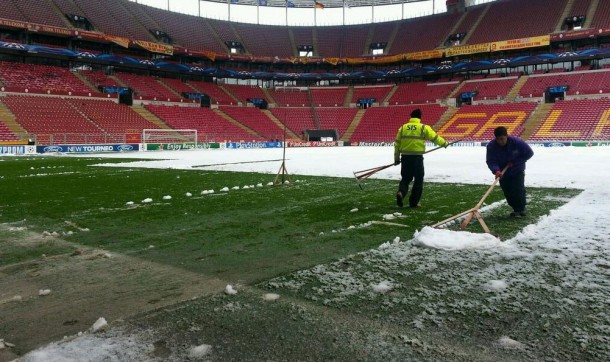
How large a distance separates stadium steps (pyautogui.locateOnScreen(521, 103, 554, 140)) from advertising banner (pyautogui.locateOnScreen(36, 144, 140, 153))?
38.1m

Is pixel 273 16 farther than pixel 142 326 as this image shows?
Yes

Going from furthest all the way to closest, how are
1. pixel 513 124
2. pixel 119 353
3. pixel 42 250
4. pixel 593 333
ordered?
pixel 513 124
pixel 42 250
pixel 593 333
pixel 119 353

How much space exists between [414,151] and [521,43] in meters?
55.8

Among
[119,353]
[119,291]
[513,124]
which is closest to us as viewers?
[119,353]

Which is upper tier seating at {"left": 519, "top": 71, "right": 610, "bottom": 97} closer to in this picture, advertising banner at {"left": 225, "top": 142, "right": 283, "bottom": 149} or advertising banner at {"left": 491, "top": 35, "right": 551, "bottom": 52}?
advertising banner at {"left": 491, "top": 35, "right": 551, "bottom": 52}

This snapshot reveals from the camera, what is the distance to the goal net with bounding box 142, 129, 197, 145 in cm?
4322

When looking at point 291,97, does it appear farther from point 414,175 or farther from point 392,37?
point 414,175

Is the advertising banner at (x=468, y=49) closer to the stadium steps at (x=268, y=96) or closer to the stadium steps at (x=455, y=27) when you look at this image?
the stadium steps at (x=455, y=27)

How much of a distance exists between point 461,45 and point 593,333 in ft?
209

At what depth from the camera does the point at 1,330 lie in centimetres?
296

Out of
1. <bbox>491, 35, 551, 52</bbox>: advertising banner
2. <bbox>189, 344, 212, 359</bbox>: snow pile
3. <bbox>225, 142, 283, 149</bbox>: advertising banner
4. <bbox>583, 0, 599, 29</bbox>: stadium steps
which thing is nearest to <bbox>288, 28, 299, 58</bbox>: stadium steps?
<bbox>225, 142, 283, 149</bbox>: advertising banner

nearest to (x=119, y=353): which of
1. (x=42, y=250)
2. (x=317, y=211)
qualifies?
(x=42, y=250)

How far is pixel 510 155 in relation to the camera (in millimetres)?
6820

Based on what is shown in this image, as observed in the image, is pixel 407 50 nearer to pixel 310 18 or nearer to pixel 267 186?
pixel 310 18
